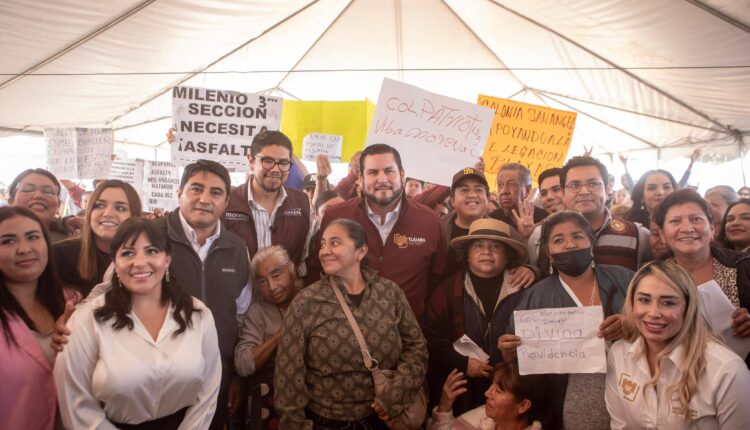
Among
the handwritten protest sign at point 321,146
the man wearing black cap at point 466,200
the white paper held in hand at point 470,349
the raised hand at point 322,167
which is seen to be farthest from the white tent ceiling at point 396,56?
the white paper held in hand at point 470,349

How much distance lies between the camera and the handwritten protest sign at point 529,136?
22.1 ft

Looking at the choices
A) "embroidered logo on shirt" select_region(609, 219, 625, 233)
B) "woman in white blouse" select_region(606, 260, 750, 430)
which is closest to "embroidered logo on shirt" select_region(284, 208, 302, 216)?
"embroidered logo on shirt" select_region(609, 219, 625, 233)

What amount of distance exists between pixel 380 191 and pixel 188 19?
5528 mm

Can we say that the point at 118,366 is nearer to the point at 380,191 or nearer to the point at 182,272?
the point at 182,272

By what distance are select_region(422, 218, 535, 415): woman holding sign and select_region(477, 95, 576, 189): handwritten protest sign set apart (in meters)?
3.18

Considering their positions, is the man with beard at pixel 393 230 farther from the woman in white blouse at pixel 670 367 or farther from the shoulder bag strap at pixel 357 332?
the woman in white blouse at pixel 670 367

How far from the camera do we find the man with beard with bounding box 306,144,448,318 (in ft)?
12.8

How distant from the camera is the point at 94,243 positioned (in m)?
3.49

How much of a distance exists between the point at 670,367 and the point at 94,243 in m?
3.51

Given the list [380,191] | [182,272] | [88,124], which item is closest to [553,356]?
[380,191]

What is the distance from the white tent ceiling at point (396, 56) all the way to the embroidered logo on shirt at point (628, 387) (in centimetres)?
552

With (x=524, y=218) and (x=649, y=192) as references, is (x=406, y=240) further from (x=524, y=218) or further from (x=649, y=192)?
(x=649, y=192)

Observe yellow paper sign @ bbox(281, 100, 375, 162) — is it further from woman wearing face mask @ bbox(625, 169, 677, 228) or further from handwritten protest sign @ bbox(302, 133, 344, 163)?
woman wearing face mask @ bbox(625, 169, 677, 228)

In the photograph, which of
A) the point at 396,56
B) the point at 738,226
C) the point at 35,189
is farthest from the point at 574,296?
the point at 396,56
